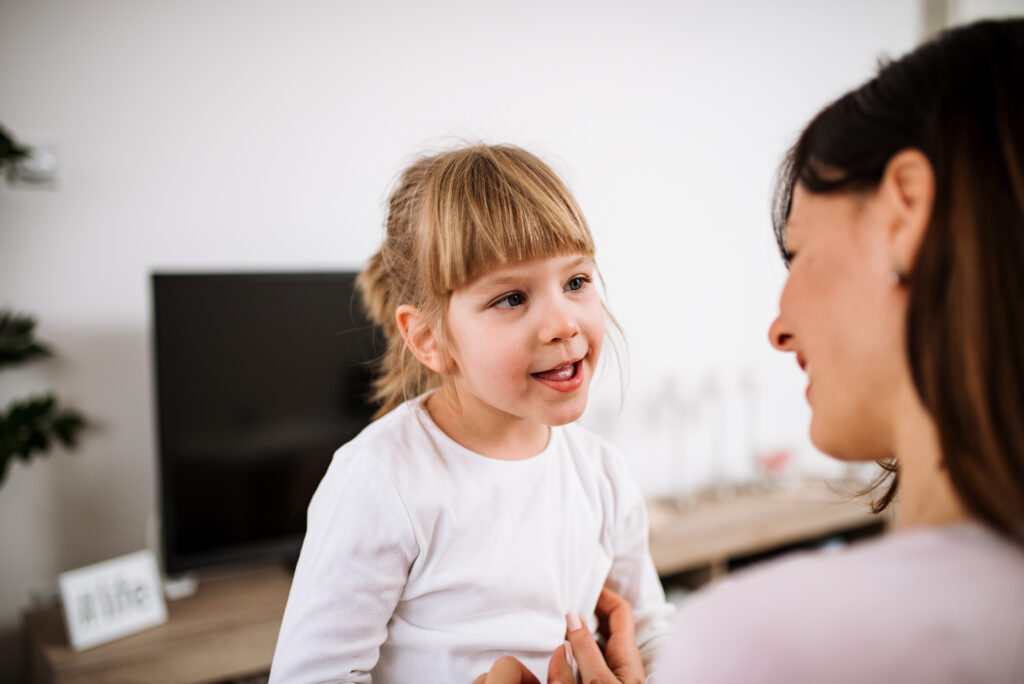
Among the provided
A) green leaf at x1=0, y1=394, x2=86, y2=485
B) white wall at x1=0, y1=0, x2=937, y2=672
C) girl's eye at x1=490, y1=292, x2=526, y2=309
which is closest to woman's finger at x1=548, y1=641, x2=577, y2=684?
girl's eye at x1=490, y1=292, x2=526, y2=309

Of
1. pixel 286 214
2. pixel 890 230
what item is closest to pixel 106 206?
pixel 286 214

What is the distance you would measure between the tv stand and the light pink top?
149 centimetres

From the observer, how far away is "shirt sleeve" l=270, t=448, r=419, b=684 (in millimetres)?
892

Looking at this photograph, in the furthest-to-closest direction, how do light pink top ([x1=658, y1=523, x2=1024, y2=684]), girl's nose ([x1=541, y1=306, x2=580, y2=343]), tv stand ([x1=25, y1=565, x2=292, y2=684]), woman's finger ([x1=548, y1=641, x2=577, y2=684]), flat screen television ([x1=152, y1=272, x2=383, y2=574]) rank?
flat screen television ([x1=152, y1=272, x2=383, y2=574]), tv stand ([x1=25, y1=565, x2=292, y2=684]), girl's nose ([x1=541, y1=306, x2=580, y2=343]), woman's finger ([x1=548, y1=641, x2=577, y2=684]), light pink top ([x1=658, y1=523, x2=1024, y2=684])

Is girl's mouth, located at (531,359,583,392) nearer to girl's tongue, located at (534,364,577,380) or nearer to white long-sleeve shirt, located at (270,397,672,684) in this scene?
girl's tongue, located at (534,364,577,380)

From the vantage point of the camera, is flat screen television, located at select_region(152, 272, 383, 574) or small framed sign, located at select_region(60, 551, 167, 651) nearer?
small framed sign, located at select_region(60, 551, 167, 651)

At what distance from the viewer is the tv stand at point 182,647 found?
5.30 ft

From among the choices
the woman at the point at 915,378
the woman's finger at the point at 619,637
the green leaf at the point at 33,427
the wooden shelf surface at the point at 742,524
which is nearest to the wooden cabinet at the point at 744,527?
the wooden shelf surface at the point at 742,524

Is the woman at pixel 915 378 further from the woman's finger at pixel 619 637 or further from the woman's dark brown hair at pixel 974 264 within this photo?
the woman's finger at pixel 619 637

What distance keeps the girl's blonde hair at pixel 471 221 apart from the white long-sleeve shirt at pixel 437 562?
21 centimetres

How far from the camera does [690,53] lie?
2889mm

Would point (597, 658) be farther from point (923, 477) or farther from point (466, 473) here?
point (923, 477)

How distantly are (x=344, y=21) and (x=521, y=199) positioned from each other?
1.55 meters

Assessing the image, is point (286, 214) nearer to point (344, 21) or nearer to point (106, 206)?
point (106, 206)
